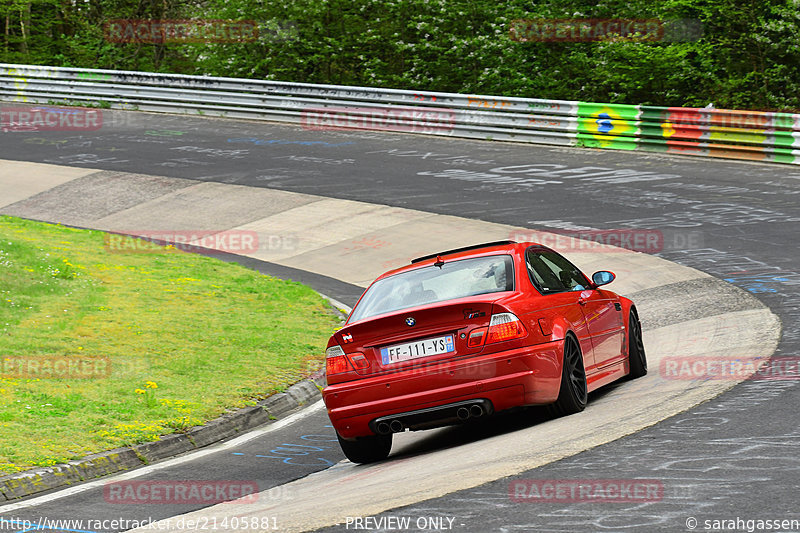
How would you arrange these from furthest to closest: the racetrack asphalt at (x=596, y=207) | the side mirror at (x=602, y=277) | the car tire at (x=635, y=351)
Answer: the car tire at (x=635, y=351), the side mirror at (x=602, y=277), the racetrack asphalt at (x=596, y=207)

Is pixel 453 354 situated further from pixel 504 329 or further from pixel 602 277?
pixel 602 277

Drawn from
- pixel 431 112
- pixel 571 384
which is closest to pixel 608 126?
pixel 431 112

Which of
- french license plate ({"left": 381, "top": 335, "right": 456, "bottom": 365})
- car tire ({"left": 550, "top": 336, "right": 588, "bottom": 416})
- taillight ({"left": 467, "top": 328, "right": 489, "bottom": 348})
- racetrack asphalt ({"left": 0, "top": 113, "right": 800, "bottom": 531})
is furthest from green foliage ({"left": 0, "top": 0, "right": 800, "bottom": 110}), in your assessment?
french license plate ({"left": 381, "top": 335, "right": 456, "bottom": 365})

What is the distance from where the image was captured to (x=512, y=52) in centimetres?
3322

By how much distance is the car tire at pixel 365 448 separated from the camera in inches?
328

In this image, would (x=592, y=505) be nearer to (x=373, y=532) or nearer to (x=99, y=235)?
(x=373, y=532)

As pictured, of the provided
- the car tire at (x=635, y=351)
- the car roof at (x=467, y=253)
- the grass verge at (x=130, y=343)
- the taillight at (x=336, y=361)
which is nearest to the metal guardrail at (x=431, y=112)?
the grass verge at (x=130, y=343)

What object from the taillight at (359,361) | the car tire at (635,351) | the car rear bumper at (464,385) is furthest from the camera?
the car tire at (635,351)

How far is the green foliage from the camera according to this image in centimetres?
2888

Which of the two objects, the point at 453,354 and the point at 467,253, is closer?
the point at 453,354

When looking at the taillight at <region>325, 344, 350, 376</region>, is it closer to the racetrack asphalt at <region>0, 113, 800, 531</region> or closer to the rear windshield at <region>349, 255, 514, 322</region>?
the rear windshield at <region>349, 255, 514, 322</region>

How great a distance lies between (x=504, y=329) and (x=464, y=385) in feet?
1.63

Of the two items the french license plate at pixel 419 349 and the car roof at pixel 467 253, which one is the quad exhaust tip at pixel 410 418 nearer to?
the french license plate at pixel 419 349

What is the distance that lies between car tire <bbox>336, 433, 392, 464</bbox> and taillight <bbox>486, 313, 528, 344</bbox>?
3.99 ft
